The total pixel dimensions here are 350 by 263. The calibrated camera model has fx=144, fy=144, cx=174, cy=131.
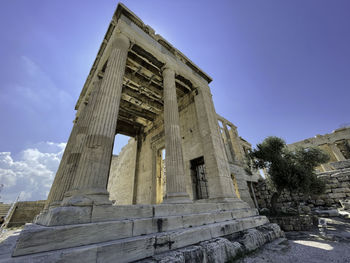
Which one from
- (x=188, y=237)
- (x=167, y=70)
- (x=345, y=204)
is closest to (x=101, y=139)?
(x=188, y=237)

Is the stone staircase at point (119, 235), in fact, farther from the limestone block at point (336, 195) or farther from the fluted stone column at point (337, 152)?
the fluted stone column at point (337, 152)

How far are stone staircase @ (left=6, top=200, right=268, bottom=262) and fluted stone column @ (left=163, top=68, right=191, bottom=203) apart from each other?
0.73 m

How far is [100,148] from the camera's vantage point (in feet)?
12.6

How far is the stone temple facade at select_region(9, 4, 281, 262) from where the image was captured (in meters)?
2.34

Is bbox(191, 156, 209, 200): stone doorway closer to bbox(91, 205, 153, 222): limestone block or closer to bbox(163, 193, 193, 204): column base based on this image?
bbox(163, 193, 193, 204): column base

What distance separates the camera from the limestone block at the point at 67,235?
6.25ft

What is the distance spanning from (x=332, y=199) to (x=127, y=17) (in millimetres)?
19153

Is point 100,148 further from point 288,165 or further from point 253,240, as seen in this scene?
point 288,165

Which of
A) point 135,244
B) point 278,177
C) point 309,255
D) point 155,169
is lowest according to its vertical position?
point 309,255

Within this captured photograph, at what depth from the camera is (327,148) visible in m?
20.5

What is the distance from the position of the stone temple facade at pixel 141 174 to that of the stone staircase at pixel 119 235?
1 cm

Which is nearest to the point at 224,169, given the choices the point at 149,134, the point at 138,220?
the point at 138,220

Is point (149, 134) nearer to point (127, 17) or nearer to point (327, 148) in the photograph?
point (127, 17)

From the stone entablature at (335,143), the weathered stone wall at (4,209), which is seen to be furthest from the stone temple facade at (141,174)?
the stone entablature at (335,143)
